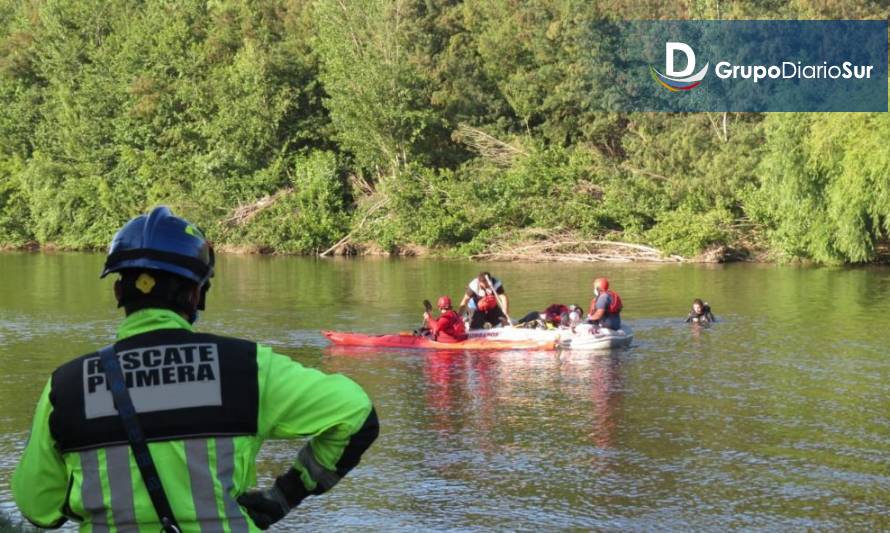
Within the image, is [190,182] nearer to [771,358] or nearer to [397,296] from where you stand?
[397,296]

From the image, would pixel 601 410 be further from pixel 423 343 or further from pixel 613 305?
pixel 423 343

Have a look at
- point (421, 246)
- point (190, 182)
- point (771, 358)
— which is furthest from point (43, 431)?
point (190, 182)

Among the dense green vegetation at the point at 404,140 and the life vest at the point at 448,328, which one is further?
the dense green vegetation at the point at 404,140

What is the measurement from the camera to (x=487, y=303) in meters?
21.8

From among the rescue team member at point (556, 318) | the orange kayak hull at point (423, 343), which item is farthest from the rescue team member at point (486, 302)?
the orange kayak hull at point (423, 343)

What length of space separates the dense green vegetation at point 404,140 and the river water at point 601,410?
1125 cm

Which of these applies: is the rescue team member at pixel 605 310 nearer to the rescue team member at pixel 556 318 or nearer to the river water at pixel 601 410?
the rescue team member at pixel 556 318

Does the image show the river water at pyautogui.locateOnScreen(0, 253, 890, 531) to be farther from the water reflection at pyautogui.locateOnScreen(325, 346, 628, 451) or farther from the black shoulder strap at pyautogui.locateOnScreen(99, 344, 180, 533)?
the black shoulder strap at pyautogui.locateOnScreen(99, 344, 180, 533)

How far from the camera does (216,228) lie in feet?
177

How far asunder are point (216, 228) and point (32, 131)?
58.4ft

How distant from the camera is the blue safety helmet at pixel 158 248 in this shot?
10.4ft

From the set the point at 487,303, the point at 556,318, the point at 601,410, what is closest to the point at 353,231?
the point at 487,303

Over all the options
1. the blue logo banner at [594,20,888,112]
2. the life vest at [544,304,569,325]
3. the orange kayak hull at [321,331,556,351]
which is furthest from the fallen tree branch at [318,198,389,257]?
the orange kayak hull at [321,331,556,351]

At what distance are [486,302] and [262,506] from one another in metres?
18.7
